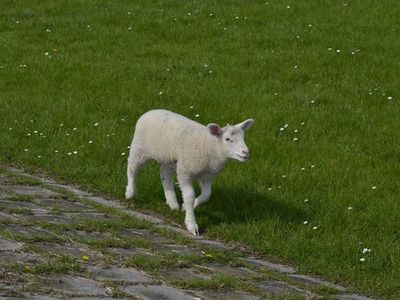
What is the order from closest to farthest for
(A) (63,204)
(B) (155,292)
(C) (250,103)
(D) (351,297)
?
(B) (155,292) < (D) (351,297) < (A) (63,204) < (C) (250,103)

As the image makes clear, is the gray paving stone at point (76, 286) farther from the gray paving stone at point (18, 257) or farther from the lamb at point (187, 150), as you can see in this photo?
the lamb at point (187, 150)

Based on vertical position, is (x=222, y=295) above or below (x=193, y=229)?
above

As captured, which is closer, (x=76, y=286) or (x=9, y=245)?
(x=76, y=286)

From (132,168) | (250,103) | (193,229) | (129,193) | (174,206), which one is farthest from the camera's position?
(250,103)

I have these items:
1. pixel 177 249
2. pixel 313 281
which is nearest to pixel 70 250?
pixel 177 249

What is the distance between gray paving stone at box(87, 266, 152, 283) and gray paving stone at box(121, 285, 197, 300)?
0.16 metres

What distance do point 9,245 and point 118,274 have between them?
39.0 inches

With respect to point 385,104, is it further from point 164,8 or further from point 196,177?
point 164,8

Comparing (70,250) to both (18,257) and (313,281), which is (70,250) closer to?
(18,257)

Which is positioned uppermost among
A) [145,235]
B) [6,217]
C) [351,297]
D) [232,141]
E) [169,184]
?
[232,141]

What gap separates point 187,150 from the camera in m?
8.93

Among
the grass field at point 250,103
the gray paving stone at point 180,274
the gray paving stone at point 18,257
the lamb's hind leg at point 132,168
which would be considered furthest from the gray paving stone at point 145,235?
the gray paving stone at point 18,257

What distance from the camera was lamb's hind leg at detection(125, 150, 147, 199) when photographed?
9664mm

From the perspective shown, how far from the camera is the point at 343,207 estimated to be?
31.0 ft
